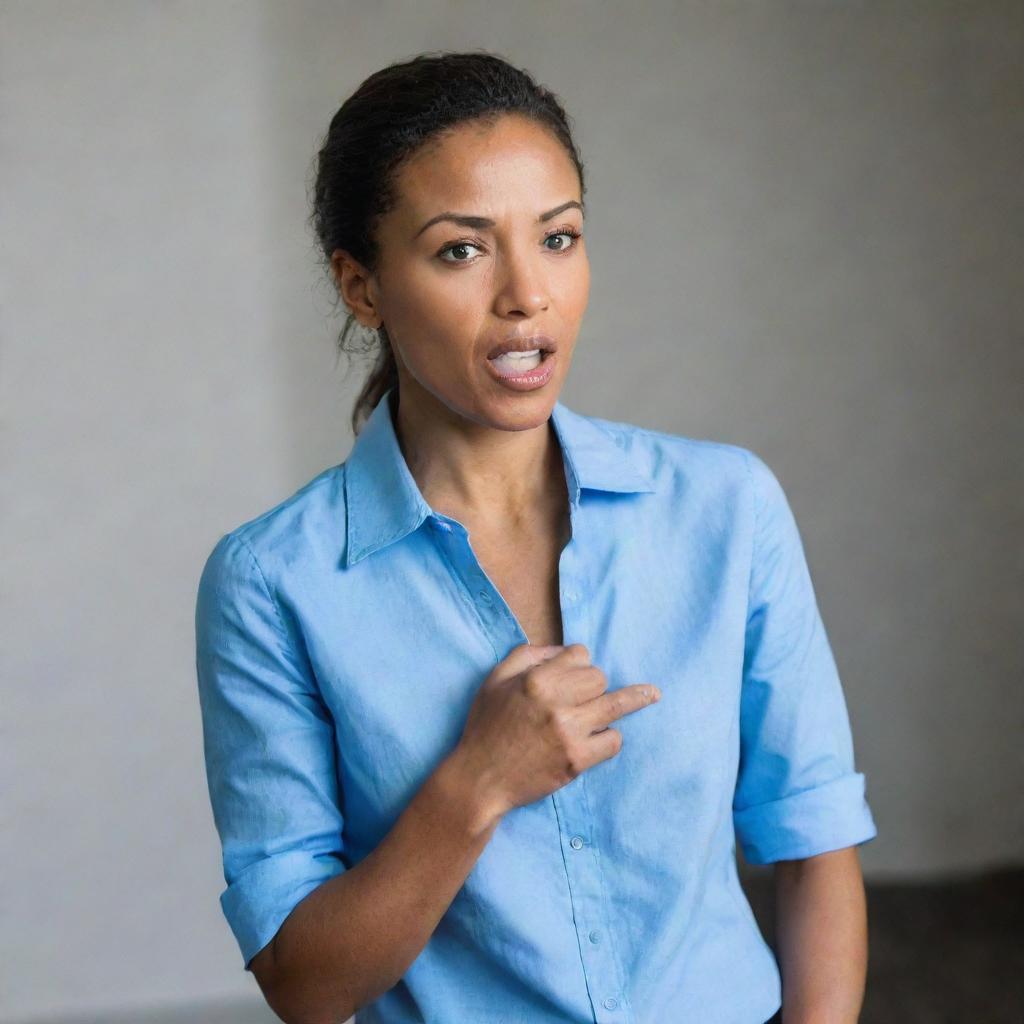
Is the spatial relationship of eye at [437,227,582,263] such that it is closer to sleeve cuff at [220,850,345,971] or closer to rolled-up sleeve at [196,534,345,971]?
rolled-up sleeve at [196,534,345,971]

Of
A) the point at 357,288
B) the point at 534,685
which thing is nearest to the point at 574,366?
the point at 357,288

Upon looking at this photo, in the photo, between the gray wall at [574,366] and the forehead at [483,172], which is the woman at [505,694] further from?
the gray wall at [574,366]

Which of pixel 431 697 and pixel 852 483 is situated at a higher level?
pixel 431 697

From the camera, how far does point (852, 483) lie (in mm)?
2982

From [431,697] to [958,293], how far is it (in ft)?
7.01

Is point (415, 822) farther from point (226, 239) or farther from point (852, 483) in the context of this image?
point (852, 483)

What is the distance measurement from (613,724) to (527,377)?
0.98 ft

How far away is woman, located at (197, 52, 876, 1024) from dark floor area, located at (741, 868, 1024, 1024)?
1.54 metres

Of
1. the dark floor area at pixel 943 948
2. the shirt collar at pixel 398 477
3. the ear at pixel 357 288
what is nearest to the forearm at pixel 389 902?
the shirt collar at pixel 398 477

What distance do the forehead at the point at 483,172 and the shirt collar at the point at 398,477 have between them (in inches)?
8.2

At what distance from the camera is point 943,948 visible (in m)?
2.78

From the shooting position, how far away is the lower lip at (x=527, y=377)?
1.13 metres

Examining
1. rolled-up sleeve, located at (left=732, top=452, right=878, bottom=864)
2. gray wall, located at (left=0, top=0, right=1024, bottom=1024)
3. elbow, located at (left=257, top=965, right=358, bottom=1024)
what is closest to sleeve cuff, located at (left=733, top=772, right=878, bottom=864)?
rolled-up sleeve, located at (left=732, top=452, right=878, bottom=864)

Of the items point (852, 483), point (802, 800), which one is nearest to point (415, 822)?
point (802, 800)
